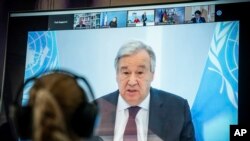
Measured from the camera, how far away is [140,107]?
2.24 meters

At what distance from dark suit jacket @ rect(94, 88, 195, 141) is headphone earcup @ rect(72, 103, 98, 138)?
1258mm

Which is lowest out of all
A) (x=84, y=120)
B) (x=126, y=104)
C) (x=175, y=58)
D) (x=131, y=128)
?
(x=131, y=128)

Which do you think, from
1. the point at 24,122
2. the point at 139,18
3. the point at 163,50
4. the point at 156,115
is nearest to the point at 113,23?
the point at 139,18

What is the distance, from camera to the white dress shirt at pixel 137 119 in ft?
7.18

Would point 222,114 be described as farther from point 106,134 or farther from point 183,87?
point 106,134

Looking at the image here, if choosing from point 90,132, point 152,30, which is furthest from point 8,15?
point 90,132

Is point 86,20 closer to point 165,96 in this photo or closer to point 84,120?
point 165,96

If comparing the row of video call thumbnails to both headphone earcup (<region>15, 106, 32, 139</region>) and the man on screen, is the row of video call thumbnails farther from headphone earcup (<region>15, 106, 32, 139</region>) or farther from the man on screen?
headphone earcup (<region>15, 106, 32, 139</region>)

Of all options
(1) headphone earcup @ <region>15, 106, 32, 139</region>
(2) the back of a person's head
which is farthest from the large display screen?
(2) the back of a person's head

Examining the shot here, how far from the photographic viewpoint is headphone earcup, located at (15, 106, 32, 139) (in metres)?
0.90

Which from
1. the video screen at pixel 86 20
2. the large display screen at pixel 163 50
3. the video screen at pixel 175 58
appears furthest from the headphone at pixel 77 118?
the video screen at pixel 86 20

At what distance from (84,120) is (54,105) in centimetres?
9

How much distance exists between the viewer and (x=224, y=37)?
217 cm

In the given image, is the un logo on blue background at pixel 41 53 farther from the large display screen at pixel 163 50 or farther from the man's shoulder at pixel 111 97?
the man's shoulder at pixel 111 97
